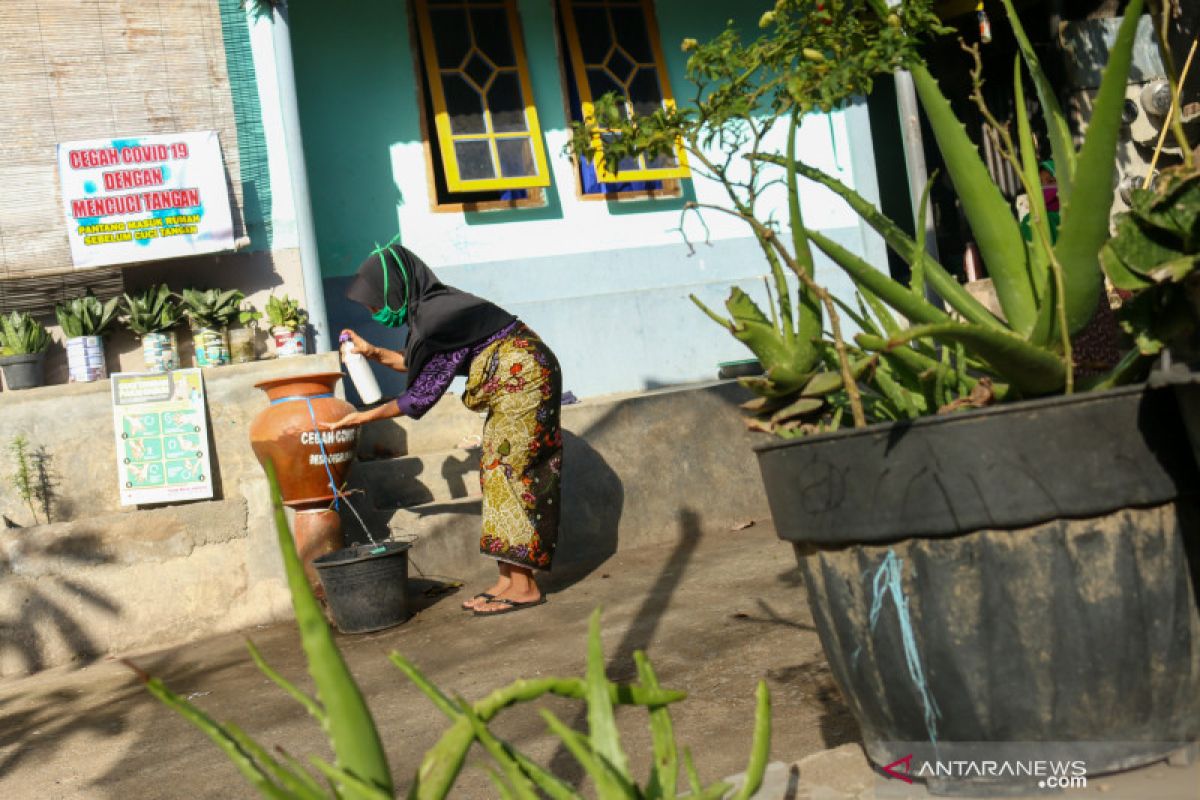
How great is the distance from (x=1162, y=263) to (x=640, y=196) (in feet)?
22.3

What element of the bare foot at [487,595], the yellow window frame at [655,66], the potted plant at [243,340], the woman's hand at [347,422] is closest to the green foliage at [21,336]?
the potted plant at [243,340]

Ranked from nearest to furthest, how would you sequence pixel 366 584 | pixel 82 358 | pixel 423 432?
pixel 366 584, pixel 82 358, pixel 423 432

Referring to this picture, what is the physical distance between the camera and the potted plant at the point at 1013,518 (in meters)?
1.82

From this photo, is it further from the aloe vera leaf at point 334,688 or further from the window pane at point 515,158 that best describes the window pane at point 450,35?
the aloe vera leaf at point 334,688

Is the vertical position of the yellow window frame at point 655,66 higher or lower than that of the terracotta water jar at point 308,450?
higher

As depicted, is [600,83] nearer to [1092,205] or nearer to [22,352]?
[22,352]

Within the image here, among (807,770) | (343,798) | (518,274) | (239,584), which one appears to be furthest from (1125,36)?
(518,274)

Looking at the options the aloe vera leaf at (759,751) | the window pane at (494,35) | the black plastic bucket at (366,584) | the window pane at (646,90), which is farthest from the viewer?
the window pane at (646,90)

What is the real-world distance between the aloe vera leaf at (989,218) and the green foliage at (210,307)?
16.8 ft

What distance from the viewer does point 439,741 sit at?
1.27 m

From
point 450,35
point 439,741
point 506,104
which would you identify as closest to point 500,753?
point 439,741

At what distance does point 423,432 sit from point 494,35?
119 inches

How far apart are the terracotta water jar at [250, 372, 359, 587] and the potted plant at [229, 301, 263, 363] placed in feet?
2.89

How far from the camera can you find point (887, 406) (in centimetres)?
217
